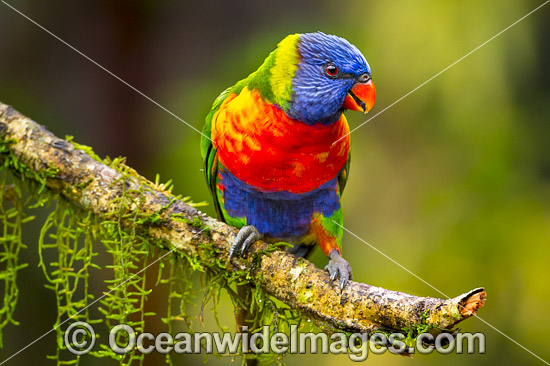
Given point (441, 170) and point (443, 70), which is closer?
point (443, 70)

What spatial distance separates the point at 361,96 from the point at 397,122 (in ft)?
4.85

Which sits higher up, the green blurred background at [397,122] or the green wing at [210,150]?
the green blurred background at [397,122]

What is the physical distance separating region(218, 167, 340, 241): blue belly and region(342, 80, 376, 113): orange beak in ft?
1.22

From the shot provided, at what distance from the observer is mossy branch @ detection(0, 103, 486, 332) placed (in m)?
1.58

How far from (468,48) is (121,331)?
2.40 m

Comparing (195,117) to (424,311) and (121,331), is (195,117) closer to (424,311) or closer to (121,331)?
(121,331)

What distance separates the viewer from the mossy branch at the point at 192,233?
1.58m

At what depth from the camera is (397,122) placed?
3.34 metres

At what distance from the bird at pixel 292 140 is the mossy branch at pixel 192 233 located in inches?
2.8

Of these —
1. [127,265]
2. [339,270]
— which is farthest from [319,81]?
[127,265]

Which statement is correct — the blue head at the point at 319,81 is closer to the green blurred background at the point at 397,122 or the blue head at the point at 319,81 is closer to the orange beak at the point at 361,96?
the orange beak at the point at 361,96

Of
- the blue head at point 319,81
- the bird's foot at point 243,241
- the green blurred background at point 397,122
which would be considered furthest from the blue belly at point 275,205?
the green blurred background at point 397,122

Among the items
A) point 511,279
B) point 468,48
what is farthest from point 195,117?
point 511,279

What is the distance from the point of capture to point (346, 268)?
189 centimetres
